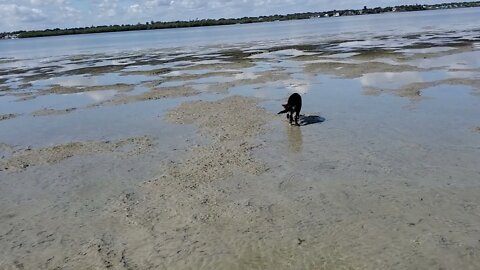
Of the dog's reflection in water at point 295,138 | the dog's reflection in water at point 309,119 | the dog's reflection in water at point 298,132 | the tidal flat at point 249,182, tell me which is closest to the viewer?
the tidal flat at point 249,182

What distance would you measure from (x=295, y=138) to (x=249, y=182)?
3243mm

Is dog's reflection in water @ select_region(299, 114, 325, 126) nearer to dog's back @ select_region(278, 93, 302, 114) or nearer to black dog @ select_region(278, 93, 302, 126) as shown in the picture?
black dog @ select_region(278, 93, 302, 126)

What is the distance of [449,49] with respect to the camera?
32.0 metres

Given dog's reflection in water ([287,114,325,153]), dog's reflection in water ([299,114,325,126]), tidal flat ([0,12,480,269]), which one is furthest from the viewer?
dog's reflection in water ([299,114,325,126])

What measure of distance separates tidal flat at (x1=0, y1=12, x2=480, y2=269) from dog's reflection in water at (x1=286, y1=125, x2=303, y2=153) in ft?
0.24

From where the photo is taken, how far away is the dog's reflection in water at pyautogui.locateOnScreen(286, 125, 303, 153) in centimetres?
1157

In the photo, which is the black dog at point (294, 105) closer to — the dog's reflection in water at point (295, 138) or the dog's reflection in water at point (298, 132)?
the dog's reflection in water at point (298, 132)

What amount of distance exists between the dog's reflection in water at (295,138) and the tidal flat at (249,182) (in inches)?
2.8

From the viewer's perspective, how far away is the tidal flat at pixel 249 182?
6.85 m

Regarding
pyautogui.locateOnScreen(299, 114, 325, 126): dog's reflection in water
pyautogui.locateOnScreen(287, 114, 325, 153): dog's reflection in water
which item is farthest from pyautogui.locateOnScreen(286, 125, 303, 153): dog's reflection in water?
pyautogui.locateOnScreen(299, 114, 325, 126): dog's reflection in water

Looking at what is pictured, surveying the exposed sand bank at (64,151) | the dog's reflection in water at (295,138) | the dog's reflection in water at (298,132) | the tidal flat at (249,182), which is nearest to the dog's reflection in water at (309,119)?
the dog's reflection in water at (298,132)

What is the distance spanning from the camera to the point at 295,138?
40.7 feet

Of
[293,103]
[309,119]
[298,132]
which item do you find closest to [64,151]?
[298,132]

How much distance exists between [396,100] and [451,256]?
10457 mm
